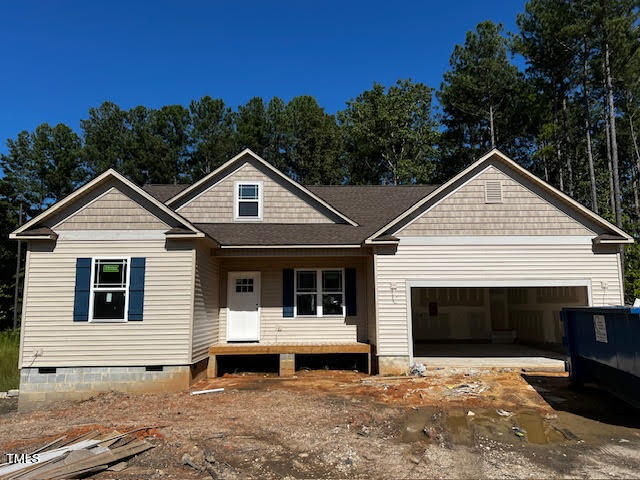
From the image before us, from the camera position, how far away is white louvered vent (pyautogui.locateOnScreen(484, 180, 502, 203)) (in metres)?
10.8

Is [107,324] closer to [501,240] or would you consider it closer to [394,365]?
[394,365]

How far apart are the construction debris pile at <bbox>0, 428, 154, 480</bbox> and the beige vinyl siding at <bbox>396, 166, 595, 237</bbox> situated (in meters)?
7.35

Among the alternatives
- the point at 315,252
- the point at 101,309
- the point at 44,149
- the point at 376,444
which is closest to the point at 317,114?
the point at 44,149

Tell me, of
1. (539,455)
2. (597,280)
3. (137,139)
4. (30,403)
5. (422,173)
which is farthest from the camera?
(137,139)

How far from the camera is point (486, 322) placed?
16031mm

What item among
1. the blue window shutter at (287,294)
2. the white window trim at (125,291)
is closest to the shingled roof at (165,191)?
the white window trim at (125,291)

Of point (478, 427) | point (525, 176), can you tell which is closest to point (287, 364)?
point (478, 427)

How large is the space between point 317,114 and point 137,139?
A: 15516 mm

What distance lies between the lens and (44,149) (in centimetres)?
3309

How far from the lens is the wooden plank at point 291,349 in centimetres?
1084

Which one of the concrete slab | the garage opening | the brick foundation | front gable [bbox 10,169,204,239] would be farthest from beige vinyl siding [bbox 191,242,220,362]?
the garage opening

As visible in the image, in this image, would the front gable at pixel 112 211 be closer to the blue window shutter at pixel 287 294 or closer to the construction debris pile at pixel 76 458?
the blue window shutter at pixel 287 294

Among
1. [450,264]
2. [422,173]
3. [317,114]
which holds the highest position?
[317,114]

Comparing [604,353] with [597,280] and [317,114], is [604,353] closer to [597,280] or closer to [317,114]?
[597,280]
